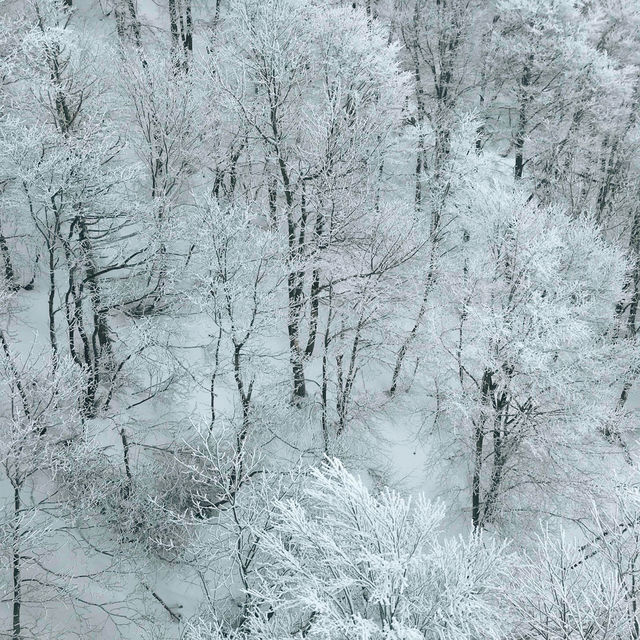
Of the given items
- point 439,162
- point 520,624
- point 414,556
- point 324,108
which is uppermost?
point 324,108

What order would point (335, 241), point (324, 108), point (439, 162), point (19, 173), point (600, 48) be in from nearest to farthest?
point (19, 173) < point (335, 241) < point (324, 108) < point (439, 162) < point (600, 48)

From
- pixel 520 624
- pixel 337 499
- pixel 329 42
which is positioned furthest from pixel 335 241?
pixel 520 624

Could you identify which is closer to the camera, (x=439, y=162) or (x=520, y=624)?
(x=520, y=624)

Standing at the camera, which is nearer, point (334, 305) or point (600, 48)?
point (334, 305)

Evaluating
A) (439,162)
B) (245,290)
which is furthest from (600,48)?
(245,290)

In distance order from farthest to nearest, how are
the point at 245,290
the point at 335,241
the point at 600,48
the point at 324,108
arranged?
the point at 600,48 < the point at 324,108 < the point at 335,241 < the point at 245,290

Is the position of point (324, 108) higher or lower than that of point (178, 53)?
lower

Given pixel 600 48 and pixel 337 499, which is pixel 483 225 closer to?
pixel 337 499

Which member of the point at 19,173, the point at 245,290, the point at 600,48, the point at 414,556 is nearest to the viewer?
the point at 414,556

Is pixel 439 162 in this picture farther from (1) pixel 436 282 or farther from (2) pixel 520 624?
(2) pixel 520 624
